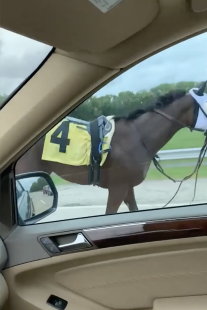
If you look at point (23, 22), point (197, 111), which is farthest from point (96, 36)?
point (197, 111)

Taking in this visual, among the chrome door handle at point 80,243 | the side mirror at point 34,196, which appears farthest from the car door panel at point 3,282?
the chrome door handle at point 80,243

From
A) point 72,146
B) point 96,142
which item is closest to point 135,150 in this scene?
point 96,142

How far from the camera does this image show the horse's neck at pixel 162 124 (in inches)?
85.0

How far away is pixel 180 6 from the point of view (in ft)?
4.03

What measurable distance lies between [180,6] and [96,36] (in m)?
0.28

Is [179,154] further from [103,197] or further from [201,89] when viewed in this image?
[103,197]

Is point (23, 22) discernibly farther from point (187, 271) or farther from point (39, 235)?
point (187, 271)

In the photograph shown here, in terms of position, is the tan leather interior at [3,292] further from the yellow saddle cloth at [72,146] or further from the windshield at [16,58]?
the windshield at [16,58]

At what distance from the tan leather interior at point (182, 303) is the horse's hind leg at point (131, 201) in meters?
0.44

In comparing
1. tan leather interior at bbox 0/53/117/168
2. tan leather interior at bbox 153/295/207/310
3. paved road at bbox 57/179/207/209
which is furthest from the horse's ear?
tan leather interior at bbox 153/295/207/310

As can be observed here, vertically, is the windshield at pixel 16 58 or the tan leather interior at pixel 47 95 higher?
the windshield at pixel 16 58

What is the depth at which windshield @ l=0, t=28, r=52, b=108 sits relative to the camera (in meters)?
1.37

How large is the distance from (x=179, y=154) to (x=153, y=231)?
53cm

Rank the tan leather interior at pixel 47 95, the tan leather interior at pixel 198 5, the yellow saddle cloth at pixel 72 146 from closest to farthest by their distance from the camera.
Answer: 1. the tan leather interior at pixel 198 5
2. the tan leather interior at pixel 47 95
3. the yellow saddle cloth at pixel 72 146
